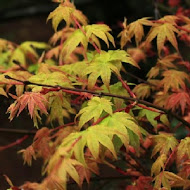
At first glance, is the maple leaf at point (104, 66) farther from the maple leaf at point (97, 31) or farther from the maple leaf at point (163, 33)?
the maple leaf at point (163, 33)

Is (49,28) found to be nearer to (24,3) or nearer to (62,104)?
(24,3)

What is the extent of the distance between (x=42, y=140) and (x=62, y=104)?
0.44 m

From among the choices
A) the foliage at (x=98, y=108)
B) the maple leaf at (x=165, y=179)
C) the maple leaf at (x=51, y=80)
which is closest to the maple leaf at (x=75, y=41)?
the foliage at (x=98, y=108)

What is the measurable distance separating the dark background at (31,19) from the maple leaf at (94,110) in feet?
9.48

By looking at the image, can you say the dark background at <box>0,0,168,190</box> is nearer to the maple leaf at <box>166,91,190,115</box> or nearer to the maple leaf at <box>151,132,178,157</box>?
the maple leaf at <box>166,91,190,115</box>

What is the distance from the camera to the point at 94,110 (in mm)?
1649

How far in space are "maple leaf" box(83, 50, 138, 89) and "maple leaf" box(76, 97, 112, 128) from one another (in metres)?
0.10

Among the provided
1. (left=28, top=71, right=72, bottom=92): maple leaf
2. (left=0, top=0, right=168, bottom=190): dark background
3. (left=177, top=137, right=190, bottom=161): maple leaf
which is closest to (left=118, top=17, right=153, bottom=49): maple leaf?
(left=28, top=71, right=72, bottom=92): maple leaf

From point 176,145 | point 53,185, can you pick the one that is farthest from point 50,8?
point 53,185

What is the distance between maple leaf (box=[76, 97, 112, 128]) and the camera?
1.62m

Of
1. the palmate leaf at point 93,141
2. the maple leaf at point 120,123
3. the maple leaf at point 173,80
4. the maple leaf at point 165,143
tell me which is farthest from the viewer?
the maple leaf at point 173,80

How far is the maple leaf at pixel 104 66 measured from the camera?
176cm

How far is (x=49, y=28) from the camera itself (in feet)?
23.2

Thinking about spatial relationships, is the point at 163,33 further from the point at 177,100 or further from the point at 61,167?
the point at 61,167
